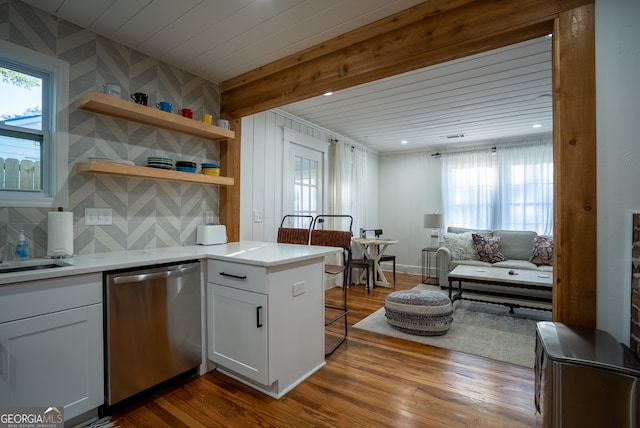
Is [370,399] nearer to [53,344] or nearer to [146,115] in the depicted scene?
[53,344]

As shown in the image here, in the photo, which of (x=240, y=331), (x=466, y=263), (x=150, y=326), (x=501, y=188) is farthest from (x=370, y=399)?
(x=501, y=188)

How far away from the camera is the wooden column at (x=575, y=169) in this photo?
140 cm

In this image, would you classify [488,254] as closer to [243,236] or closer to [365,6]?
[243,236]

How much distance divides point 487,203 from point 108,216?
552 cm

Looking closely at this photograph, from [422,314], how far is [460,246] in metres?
2.35

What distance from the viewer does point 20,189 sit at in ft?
6.16

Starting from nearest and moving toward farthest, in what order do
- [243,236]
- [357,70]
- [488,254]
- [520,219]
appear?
1. [357,70]
2. [243,236]
3. [488,254]
4. [520,219]

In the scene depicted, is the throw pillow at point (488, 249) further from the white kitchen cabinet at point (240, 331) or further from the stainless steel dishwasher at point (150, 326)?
the stainless steel dishwasher at point (150, 326)

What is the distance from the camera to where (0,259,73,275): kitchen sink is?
61.3 inches

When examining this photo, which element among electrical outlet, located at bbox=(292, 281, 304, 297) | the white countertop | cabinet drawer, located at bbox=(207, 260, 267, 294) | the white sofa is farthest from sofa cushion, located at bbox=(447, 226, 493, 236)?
cabinet drawer, located at bbox=(207, 260, 267, 294)

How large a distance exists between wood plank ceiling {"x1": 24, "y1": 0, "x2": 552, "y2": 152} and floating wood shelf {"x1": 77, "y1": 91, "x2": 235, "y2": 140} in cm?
55

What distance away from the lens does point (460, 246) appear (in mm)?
4820

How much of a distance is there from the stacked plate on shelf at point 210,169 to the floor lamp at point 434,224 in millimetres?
3848

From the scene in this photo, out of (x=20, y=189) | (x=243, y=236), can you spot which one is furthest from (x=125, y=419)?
(x=243, y=236)
